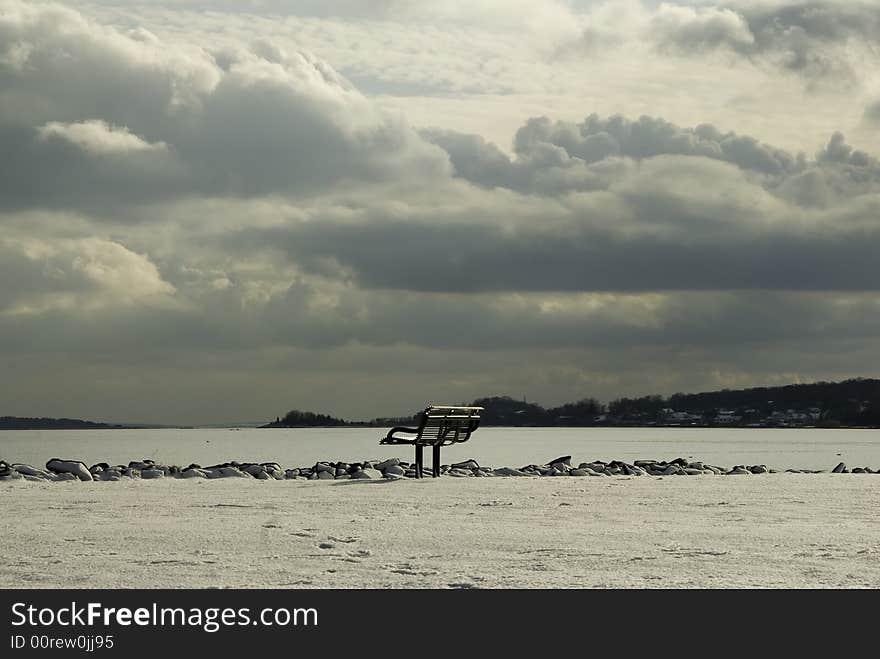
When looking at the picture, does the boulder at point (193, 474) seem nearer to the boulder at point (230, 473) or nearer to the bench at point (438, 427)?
the boulder at point (230, 473)

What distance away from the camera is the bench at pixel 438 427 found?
17203 mm

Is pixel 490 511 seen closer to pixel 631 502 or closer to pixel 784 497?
pixel 631 502

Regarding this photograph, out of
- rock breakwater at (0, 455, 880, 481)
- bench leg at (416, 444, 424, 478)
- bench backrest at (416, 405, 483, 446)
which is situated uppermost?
bench backrest at (416, 405, 483, 446)

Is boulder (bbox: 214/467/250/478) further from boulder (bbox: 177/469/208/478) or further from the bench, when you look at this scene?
the bench

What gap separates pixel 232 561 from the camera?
7945 mm

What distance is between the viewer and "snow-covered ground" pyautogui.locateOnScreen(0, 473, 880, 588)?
7.32 metres

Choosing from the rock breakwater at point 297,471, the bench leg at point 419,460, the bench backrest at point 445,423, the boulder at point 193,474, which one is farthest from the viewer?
the boulder at point 193,474

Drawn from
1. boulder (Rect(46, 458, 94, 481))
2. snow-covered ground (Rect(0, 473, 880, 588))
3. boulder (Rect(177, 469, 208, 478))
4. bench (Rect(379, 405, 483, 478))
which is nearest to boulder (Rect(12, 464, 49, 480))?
boulder (Rect(46, 458, 94, 481))

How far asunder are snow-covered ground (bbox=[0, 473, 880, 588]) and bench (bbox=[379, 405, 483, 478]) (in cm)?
200

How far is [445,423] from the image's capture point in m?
17.6

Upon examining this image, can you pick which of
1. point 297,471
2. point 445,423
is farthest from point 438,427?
point 297,471

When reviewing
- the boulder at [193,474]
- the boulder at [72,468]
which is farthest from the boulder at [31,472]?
the boulder at [193,474]
